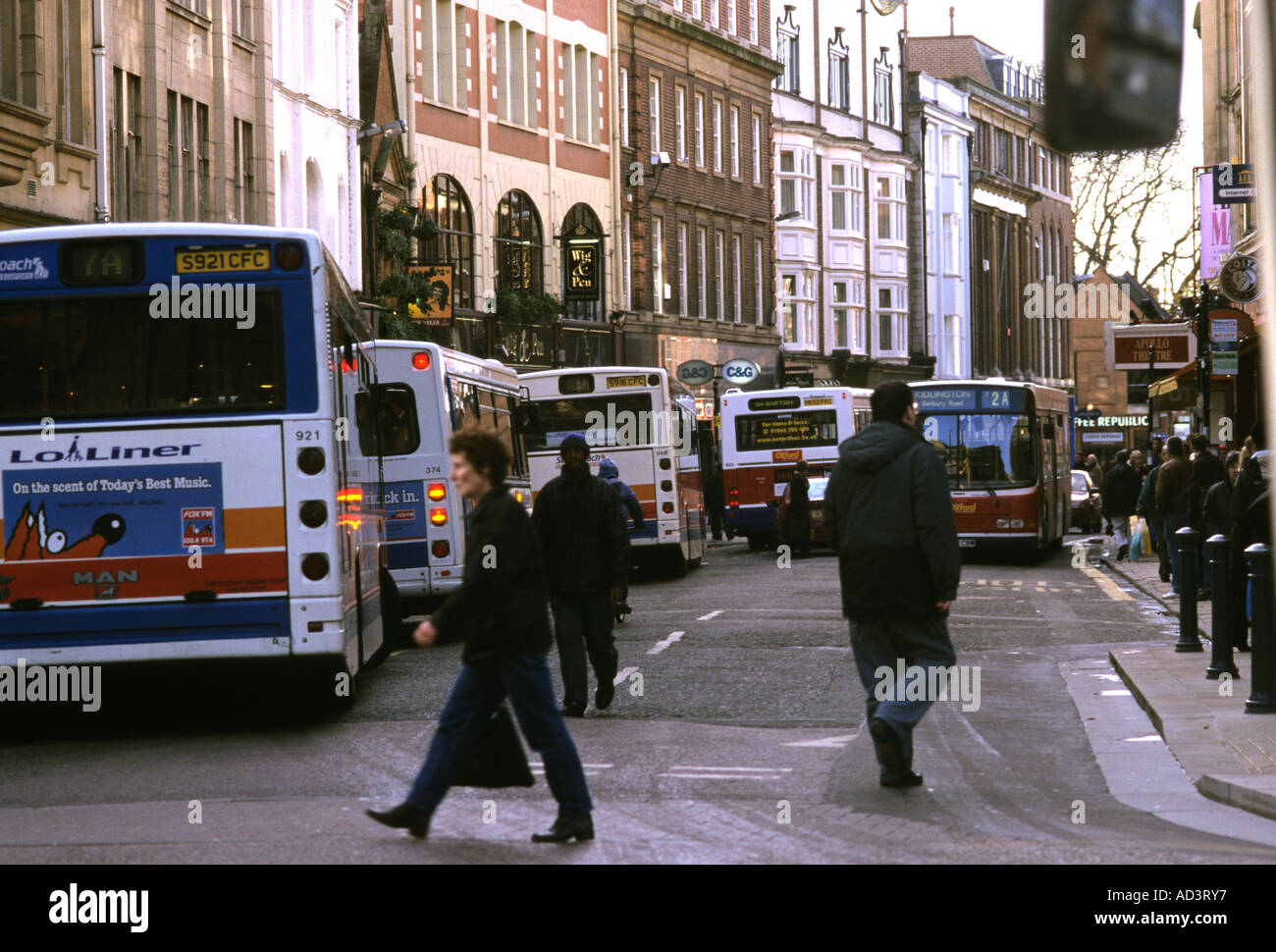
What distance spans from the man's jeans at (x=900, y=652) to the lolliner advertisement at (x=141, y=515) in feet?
12.7

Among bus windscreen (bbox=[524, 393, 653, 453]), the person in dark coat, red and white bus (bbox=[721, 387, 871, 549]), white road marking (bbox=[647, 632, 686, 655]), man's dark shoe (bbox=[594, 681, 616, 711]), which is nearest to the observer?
man's dark shoe (bbox=[594, 681, 616, 711])

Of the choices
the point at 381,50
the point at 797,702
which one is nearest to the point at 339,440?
the point at 797,702

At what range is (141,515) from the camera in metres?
12.7

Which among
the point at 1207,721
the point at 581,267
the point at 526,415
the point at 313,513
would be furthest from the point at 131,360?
the point at 581,267

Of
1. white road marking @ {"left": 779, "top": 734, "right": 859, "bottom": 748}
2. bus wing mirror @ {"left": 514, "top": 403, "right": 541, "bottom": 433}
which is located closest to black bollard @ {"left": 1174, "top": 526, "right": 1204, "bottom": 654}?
white road marking @ {"left": 779, "top": 734, "right": 859, "bottom": 748}

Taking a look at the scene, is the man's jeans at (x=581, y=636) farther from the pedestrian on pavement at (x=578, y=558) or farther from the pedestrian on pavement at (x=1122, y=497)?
the pedestrian on pavement at (x=1122, y=497)

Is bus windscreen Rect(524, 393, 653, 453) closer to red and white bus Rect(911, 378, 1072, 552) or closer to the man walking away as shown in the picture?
red and white bus Rect(911, 378, 1072, 552)

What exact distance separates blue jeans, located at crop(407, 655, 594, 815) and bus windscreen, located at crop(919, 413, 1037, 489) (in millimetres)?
26328

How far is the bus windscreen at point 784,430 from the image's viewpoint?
40.1m

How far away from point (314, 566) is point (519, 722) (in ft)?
13.8

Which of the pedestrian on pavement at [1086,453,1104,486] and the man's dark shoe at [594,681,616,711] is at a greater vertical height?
the pedestrian on pavement at [1086,453,1104,486]

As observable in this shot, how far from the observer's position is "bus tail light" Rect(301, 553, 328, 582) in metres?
12.7

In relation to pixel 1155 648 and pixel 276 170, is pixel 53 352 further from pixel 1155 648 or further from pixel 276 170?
pixel 276 170

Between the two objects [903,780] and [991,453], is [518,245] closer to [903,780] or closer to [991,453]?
[991,453]
